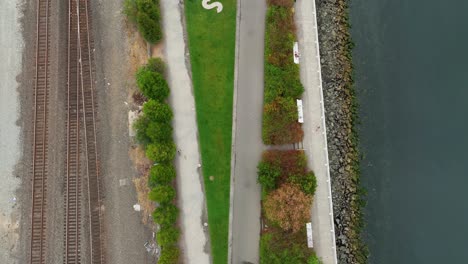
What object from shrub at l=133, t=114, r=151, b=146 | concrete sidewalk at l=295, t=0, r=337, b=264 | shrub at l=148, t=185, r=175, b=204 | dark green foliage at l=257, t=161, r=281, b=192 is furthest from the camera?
concrete sidewalk at l=295, t=0, r=337, b=264

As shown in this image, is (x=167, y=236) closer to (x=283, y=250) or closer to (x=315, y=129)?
(x=283, y=250)

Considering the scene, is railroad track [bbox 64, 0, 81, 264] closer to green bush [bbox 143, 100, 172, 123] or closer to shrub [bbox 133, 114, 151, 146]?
shrub [bbox 133, 114, 151, 146]

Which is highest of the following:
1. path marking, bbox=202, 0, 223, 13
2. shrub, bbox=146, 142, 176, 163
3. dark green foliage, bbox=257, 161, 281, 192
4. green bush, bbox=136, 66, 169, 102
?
path marking, bbox=202, 0, 223, 13

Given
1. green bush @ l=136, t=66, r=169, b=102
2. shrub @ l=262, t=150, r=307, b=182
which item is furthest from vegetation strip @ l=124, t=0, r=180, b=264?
shrub @ l=262, t=150, r=307, b=182

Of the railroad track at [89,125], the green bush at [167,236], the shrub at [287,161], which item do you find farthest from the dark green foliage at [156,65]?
the green bush at [167,236]

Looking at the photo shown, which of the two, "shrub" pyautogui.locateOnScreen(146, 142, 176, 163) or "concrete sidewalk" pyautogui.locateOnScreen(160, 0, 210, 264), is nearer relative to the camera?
"shrub" pyautogui.locateOnScreen(146, 142, 176, 163)

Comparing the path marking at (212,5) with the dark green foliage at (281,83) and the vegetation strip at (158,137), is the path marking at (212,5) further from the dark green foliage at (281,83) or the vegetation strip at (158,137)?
the dark green foliage at (281,83)
